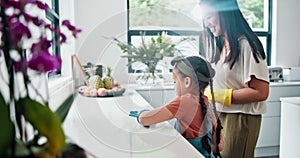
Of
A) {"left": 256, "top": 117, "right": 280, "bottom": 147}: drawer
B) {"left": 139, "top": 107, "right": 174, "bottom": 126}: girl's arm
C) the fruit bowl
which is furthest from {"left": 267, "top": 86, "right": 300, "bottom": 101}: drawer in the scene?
{"left": 139, "top": 107, "right": 174, "bottom": 126}: girl's arm

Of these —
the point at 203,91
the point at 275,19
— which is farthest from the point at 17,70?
the point at 275,19

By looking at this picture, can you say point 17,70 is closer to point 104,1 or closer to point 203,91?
point 203,91

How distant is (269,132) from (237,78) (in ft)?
6.20

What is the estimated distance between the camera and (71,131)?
114 centimetres

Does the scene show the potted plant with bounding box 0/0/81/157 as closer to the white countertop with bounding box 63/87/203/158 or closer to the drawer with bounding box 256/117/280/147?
the white countertop with bounding box 63/87/203/158

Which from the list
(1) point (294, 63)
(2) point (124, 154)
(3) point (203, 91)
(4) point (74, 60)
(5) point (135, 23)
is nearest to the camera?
(2) point (124, 154)

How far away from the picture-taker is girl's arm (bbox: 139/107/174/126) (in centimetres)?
127

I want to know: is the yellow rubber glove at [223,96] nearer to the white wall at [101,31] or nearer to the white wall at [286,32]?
the white wall at [101,31]

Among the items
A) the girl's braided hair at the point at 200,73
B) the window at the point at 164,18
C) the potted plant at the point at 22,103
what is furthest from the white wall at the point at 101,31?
the potted plant at the point at 22,103

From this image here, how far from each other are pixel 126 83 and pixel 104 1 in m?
0.93

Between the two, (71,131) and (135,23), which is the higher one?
(135,23)

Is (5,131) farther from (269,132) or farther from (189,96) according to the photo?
(269,132)

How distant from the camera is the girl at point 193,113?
127cm

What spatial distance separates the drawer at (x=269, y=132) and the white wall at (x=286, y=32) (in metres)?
0.86
